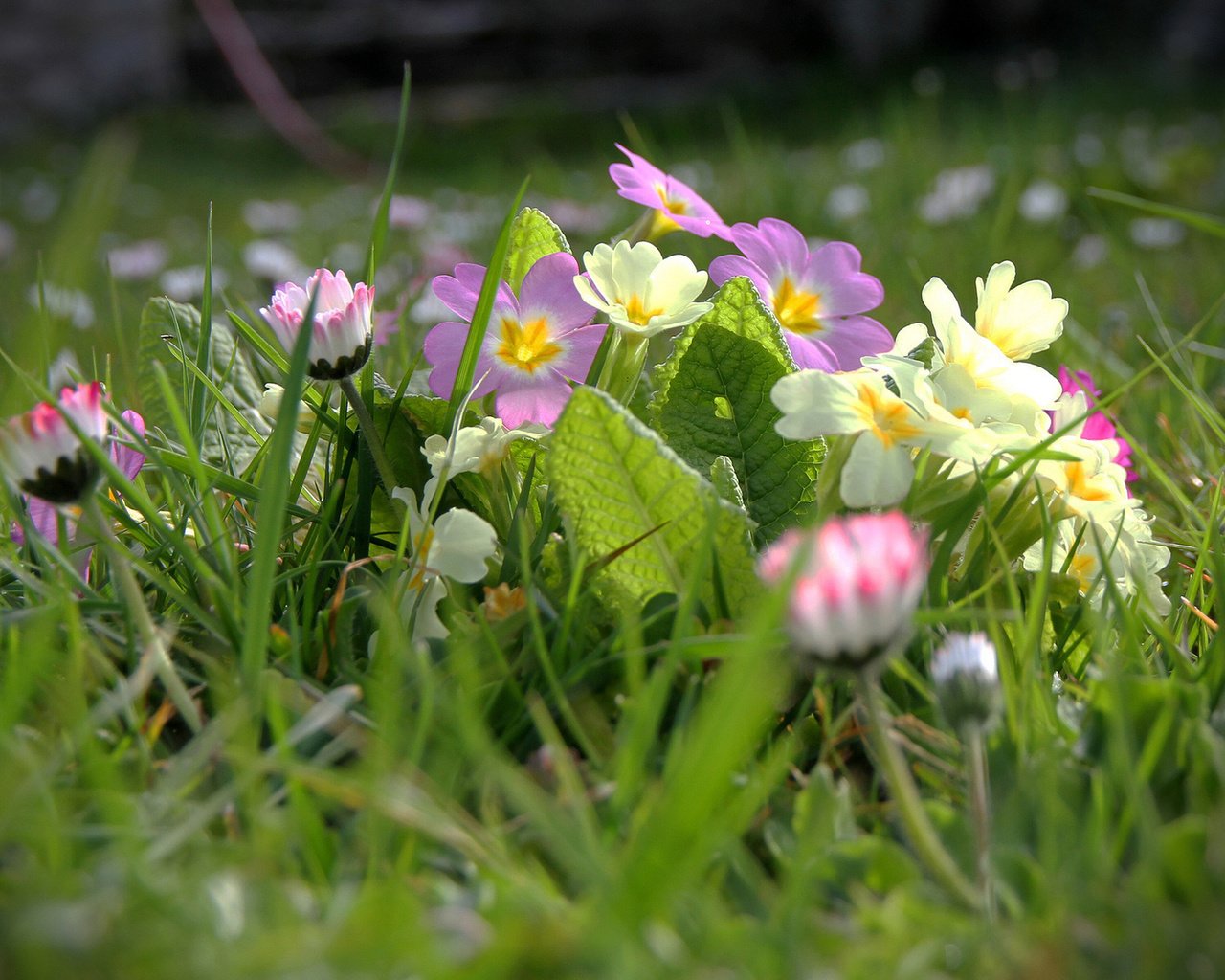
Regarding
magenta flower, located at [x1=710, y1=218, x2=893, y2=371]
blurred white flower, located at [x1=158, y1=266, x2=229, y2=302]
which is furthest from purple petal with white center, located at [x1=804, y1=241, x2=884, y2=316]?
blurred white flower, located at [x1=158, y1=266, x2=229, y2=302]

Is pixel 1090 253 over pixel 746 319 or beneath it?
over

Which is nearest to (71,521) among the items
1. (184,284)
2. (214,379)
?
(214,379)

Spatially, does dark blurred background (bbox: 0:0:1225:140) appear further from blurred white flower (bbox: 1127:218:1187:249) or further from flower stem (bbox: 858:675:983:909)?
flower stem (bbox: 858:675:983:909)

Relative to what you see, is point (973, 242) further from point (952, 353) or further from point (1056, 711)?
point (1056, 711)

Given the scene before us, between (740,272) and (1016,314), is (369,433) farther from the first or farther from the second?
(1016,314)

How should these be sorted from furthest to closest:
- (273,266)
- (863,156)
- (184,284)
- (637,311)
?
(863,156)
(273,266)
(184,284)
(637,311)

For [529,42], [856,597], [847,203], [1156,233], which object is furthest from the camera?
[529,42]
